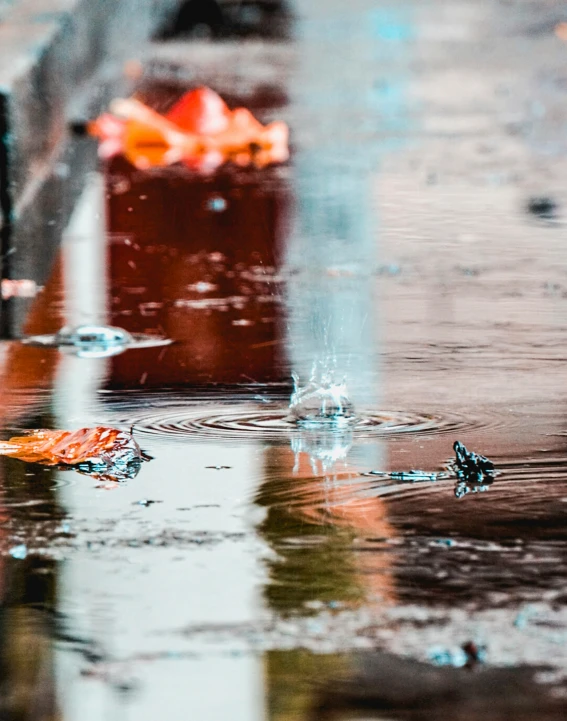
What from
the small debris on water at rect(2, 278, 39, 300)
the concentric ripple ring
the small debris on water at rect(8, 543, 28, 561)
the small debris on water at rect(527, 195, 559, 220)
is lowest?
the small debris on water at rect(8, 543, 28, 561)

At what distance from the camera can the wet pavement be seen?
2.60m

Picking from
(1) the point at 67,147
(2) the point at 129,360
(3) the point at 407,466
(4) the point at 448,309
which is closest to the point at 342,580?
(3) the point at 407,466

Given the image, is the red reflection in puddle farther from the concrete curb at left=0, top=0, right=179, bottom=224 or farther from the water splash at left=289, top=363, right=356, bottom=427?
the concrete curb at left=0, top=0, right=179, bottom=224

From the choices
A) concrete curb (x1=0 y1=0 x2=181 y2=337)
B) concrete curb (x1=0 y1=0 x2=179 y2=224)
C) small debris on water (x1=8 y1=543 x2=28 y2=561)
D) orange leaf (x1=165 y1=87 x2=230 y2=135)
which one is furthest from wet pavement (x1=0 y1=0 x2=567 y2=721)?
orange leaf (x1=165 y1=87 x2=230 y2=135)

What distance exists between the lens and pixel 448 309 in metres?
5.72

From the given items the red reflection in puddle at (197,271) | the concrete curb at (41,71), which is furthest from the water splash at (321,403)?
the concrete curb at (41,71)

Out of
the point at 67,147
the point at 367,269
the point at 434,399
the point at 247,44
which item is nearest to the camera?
the point at 434,399

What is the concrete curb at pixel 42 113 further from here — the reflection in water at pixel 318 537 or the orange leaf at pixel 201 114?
the reflection in water at pixel 318 537

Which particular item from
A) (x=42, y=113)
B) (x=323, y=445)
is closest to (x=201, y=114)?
(x=42, y=113)

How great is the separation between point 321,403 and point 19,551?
134cm

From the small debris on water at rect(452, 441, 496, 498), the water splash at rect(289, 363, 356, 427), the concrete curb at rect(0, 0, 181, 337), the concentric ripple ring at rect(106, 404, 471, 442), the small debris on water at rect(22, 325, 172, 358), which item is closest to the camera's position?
the small debris on water at rect(452, 441, 496, 498)

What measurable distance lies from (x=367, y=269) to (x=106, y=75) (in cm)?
712

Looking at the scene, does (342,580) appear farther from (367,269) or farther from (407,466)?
A: (367,269)

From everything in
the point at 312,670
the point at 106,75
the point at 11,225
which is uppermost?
the point at 106,75
